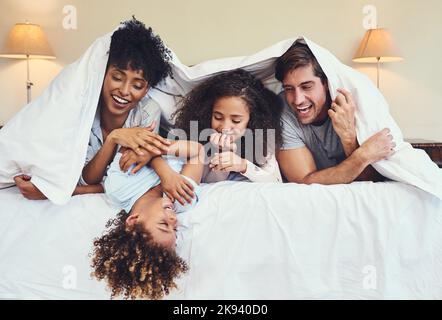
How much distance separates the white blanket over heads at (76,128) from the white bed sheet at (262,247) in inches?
2.9

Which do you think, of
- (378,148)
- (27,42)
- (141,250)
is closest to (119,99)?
(141,250)

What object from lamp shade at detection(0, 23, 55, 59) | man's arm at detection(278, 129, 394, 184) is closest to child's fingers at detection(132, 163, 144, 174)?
man's arm at detection(278, 129, 394, 184)

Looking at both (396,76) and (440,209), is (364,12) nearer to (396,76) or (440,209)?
Result: (396,76)

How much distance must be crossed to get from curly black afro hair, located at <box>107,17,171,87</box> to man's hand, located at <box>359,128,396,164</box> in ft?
1.77

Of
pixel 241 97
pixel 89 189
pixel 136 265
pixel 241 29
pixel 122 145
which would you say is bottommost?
pixel 136 265

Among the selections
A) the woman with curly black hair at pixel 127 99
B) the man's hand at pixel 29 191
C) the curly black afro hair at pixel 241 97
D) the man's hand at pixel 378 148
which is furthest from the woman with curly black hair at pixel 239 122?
the man's hand at pixel 29 191

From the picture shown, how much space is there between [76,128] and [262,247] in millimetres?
508

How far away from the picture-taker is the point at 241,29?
250cm

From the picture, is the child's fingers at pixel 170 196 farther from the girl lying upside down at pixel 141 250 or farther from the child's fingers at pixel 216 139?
the child's fingers at pixel 216 139

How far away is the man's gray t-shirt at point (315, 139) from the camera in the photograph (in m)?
1.32

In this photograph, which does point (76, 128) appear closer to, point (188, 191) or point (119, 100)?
point (119, 100)

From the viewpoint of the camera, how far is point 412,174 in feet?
3.79

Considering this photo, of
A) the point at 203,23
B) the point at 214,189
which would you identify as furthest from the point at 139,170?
the point at 203,23

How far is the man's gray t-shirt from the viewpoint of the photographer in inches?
51.8
